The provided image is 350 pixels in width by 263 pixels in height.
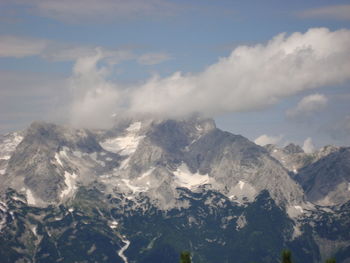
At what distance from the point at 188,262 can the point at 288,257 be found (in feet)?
80.4

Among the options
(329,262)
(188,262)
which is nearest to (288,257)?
(329,262)

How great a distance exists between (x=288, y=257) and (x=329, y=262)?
9.83m

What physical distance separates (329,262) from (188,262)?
34091mm

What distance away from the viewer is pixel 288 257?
166250 millimetres

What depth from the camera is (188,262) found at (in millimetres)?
162375

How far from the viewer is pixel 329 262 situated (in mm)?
165625

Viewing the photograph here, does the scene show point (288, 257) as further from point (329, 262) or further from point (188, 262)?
point (188, 262)
